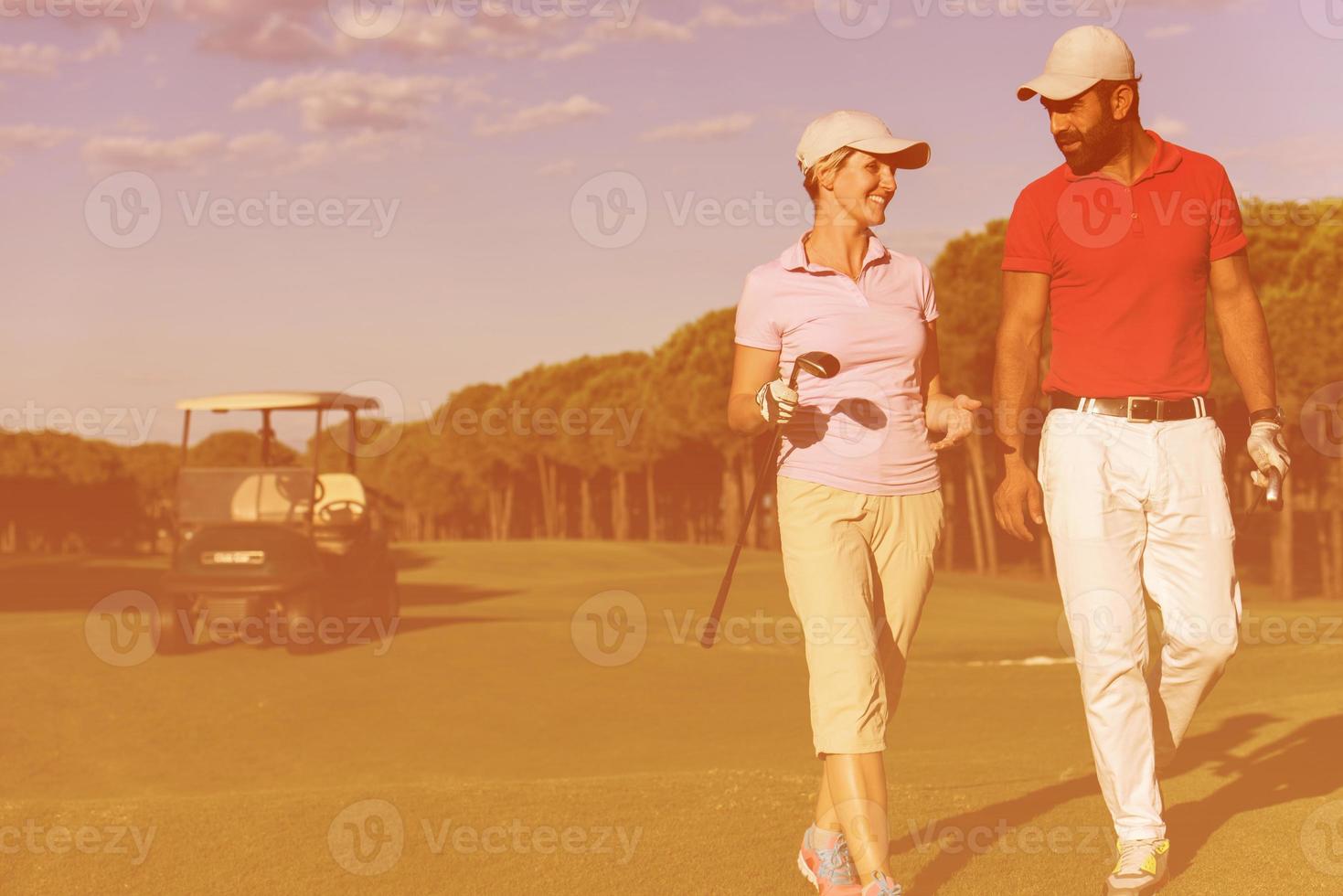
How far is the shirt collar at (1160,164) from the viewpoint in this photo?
5398mm

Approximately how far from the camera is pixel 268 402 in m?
18.6

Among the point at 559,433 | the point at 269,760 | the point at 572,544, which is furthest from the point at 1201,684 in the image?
the point at 559,433

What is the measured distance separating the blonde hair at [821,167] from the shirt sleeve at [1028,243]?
63 cm

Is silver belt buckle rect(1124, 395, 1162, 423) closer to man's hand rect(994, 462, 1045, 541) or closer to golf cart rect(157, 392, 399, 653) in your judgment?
man's hand rect(994, 462, 1045, 541)

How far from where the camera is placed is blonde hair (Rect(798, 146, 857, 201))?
17.1ft

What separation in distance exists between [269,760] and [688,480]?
60.9 m

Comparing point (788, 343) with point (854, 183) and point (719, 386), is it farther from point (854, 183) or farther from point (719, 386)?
point (719, 386)

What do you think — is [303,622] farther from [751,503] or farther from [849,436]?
[849,436]

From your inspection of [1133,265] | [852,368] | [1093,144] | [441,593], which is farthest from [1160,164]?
[441,593]

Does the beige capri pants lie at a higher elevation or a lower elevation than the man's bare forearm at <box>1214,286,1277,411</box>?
lower
